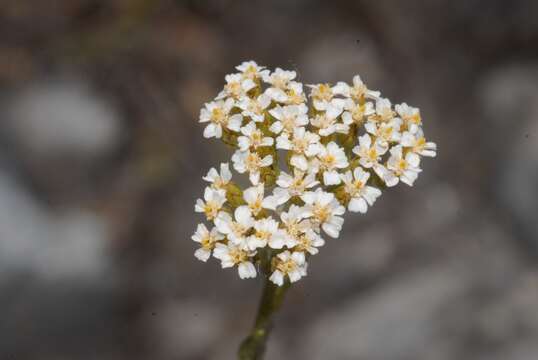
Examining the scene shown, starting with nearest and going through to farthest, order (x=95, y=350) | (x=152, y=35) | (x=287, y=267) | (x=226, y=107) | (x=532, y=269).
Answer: (x=287, y=267) → (x=226, y=107) → (x=95, y=350) → (x=532, y=269) → (x=152, y=35)

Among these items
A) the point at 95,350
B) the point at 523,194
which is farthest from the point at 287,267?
the point at 523,194

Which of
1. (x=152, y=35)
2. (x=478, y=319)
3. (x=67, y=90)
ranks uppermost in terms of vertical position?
(x=152, y=35)

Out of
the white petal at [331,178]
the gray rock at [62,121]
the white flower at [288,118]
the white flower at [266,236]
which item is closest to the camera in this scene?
the white flower at [266,236]

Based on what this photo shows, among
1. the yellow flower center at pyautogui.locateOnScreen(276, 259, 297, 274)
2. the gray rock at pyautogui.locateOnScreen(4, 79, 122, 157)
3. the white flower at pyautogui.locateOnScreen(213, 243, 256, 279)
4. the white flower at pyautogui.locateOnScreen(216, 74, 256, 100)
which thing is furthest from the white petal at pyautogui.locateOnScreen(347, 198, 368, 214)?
the gray rock at pyautogui.locateOnScreen(4, 79, 122, 157)

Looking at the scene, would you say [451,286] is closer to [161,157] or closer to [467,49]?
[467,49]

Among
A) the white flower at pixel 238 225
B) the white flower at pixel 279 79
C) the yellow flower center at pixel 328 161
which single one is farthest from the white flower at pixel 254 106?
the white flower at pixel 238 225

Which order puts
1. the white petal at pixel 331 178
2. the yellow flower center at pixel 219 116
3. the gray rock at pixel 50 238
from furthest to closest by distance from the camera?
the gray rock at pixel 50 238 → the yellow flower center at pixel 219 116 → the white petal at pixel 331 178

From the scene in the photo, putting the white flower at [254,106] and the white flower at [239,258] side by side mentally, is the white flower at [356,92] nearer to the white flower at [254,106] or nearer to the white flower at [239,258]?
the white flower at [254,106]
